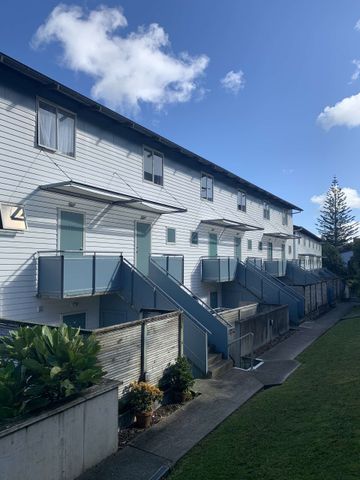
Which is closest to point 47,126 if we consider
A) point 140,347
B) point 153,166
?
point 153,166

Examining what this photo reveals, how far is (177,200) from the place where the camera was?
1894 cm

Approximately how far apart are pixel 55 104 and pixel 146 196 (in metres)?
5.78

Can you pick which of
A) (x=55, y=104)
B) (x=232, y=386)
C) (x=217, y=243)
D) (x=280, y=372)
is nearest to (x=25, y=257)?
(x=55, y=104)

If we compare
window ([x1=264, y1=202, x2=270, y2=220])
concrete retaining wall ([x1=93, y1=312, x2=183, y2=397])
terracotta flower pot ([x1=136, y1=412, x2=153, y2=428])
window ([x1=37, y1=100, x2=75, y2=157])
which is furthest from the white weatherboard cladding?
window ([x1=264, y1=202, x2=270, y2=220])

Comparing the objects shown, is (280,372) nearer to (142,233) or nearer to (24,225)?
(142,233)

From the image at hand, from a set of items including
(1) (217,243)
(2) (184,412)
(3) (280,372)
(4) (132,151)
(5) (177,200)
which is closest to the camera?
(2) (184,412)

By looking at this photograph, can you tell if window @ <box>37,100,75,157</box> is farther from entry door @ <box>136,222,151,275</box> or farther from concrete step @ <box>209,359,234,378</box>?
concrete step @ <box>209,359,234,378</box>

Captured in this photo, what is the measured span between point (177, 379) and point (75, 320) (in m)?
5.09

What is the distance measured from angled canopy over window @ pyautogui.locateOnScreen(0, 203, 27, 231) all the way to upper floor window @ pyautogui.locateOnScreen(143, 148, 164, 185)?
276 inches

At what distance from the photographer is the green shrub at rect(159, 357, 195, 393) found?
31.3 ft

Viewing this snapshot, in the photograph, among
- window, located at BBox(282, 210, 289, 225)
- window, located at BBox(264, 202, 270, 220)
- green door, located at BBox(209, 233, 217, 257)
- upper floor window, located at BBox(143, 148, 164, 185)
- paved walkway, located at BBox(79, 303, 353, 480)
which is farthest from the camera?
window, located at BBox(282, 210, 289, 225)

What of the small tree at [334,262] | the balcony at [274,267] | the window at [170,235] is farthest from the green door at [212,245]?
the small tree at [334,262]

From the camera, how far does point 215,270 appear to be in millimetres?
20359

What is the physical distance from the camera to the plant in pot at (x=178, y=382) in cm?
951
